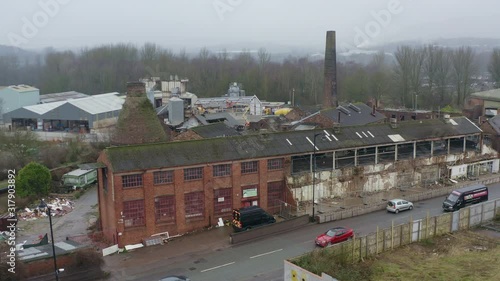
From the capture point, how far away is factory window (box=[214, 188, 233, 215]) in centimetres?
2838

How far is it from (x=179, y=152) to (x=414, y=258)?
13.8m

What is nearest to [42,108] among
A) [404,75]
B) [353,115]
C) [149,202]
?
[353,115]

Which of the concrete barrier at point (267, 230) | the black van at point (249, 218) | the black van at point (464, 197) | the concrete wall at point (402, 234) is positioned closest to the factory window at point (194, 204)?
the black van at point (249, 218)

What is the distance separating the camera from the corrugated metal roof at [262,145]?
2648 cm

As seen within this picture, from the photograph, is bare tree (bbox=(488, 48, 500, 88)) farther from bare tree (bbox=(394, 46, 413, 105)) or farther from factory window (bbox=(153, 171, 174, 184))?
factory window (bbox=(153, 171, 174, 184))

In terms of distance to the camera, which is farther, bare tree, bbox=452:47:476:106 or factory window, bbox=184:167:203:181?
bare tree, bbox=452:47:476:106

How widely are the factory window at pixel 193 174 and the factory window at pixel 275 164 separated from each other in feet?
15.1

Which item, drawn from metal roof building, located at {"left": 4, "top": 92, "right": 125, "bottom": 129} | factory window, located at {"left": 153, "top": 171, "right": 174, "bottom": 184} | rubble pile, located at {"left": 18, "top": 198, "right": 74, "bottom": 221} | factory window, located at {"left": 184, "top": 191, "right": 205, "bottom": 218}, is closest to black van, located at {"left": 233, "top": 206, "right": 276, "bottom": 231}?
factory window, located at {"left": 184, "top": 191, "right": 205, "bottom": 218}

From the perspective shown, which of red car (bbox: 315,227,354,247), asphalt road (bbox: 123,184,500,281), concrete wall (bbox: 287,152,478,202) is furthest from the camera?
concrete wall (bbox: 287,152,478,202)

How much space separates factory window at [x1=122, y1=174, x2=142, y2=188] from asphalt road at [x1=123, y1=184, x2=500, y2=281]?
15.8ft

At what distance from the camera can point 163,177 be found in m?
26.7

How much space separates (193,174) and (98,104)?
49947 mm

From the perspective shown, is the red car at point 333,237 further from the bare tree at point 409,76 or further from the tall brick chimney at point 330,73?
the bare tree at point 409,76

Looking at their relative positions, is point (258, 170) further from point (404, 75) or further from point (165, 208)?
point (404, 75)
